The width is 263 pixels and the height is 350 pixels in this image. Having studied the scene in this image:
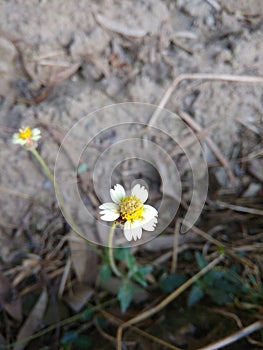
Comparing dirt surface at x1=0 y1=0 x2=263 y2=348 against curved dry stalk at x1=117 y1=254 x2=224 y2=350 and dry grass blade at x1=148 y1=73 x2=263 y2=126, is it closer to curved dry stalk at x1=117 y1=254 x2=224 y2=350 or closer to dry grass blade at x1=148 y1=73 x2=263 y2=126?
dry grass blade at x1=148 y1=73 x2=263 y2=126

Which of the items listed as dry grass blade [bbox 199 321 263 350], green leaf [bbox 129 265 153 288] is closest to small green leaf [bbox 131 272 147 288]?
green leaf [bbox 129 265 153 288]

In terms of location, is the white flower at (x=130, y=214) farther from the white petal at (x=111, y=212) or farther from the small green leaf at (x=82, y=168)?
the small green leaf at (x=82, y=168)

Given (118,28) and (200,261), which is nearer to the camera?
(200,261)

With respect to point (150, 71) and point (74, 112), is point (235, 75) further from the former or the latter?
point (74, 112)

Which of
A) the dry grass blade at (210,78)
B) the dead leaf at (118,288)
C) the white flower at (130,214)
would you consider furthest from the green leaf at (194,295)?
the dry grass blade at (210,78)

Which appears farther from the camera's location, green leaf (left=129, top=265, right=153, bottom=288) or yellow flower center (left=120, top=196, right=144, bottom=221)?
green leaf (left=129, top=265, right=153, bottom=288)

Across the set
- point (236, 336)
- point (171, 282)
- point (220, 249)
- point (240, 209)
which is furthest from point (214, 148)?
point (236, 336)

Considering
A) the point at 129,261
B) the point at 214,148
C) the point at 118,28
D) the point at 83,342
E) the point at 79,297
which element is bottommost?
the point at 83,342

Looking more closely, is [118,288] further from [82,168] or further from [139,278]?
[82,168]
